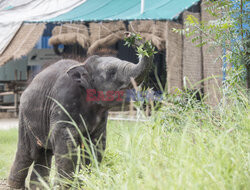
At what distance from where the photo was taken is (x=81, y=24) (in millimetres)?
8125

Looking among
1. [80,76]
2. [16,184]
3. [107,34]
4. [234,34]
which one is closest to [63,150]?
→ [80,76]

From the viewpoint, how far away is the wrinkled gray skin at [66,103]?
2678mm

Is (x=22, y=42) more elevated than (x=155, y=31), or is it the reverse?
(x=155, y=31)

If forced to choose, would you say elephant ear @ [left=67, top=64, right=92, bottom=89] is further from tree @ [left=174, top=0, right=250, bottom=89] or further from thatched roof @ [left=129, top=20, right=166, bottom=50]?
thatched roof @ [left=129, top=20, right=166, bottom=50]

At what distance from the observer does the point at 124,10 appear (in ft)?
25.9

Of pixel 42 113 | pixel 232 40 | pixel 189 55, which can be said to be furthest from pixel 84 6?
pixel 42 113

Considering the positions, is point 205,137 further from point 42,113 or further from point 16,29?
point 16,29

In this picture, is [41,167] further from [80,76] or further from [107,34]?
Result: [107,34]

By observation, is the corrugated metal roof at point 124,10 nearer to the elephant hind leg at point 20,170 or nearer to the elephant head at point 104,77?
the elephant head at point 104,77

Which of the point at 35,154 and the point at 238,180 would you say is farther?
the point at 35,154

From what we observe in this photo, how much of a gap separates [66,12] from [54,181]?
6.48 m

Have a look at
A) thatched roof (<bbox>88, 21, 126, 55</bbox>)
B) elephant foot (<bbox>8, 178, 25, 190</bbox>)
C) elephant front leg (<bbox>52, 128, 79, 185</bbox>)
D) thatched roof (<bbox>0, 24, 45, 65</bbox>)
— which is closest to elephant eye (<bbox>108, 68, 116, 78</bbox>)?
elephant front leg (<bbox>52, 128, 79, 185</bbox>)

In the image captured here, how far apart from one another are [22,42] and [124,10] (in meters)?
2.33

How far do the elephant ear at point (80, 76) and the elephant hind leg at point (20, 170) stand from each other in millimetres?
878
